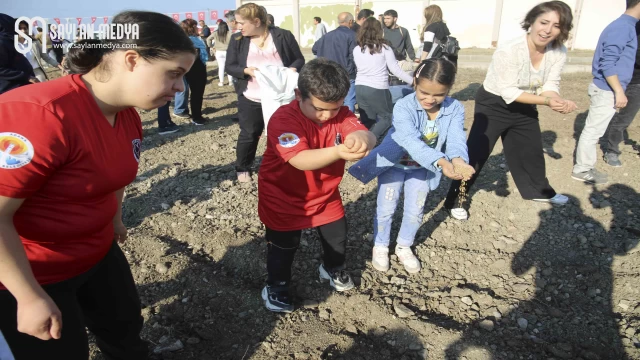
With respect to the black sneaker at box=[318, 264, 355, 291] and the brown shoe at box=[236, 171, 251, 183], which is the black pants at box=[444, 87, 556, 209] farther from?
the brown shoe at box=[236, 171, 251, 183]

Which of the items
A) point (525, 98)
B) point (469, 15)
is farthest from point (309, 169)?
point (469, 15)

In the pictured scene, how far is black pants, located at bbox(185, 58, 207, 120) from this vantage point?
6.77m

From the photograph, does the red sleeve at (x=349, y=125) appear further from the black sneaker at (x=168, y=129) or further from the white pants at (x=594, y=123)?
the black sneaker at (x=168, y=129)

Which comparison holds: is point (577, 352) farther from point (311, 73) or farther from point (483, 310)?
point (311, 73)

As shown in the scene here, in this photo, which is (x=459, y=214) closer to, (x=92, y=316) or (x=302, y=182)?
(x=302, y=182)

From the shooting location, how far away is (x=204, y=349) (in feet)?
7.60

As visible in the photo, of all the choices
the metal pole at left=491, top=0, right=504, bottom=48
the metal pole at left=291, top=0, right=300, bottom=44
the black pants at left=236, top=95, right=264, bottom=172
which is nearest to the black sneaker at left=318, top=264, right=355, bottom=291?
the black pants at left=236, top=95, right=264, bottom=172

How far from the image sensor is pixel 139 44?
123cm

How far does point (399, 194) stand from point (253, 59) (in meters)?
2.17

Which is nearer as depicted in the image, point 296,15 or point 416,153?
point 416,153

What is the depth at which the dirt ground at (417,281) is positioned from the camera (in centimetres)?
234

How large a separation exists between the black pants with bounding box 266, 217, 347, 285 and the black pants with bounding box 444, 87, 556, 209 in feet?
5.48

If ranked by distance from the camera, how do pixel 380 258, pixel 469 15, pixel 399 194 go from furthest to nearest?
pixel 469 15, pixel 380 258, pixel 399 194

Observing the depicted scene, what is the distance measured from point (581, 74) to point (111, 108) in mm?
12718
